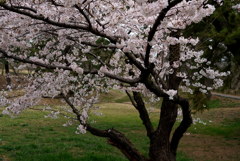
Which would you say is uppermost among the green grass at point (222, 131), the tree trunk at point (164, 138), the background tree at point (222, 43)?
the background tree at point (222, 43)

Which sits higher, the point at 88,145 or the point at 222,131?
the point at 222,131

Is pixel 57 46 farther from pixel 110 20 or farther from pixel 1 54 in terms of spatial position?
pixel 110 20

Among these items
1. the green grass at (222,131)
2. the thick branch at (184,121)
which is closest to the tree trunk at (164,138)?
the thick branch at (184,121)

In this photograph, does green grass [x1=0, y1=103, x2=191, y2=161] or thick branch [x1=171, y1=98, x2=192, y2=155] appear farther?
green grass [x1=0, y1=103, x2=191, y2=161]

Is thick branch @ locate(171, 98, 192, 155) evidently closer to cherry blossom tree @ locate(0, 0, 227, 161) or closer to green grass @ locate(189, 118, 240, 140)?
cherry blossom tree @ locate(0, 0, 227, 161)

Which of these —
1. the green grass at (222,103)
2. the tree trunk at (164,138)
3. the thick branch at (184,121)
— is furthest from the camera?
the green grass at (222,103)

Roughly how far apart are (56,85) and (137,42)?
2.92m

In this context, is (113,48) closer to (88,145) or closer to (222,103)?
(88,145)

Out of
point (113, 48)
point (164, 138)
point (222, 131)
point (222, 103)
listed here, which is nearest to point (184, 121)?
point (164, 138)

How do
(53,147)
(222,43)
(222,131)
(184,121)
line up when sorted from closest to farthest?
(184,121)
(53,147)
(222,43)
(222,131)

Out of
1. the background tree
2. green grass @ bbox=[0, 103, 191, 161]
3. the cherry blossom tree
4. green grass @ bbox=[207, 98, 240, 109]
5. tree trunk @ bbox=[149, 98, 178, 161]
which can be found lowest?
green grass @ bbox=[0, 103, 191, 161]

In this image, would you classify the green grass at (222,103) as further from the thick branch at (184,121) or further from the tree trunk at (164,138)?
the thick branch at (184,121)

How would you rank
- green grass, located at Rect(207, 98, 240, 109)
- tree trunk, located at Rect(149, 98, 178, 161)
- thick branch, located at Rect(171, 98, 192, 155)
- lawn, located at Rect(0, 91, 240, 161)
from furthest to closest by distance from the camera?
green grass, located at Rect(207, 98, 240, 109), lawn, located at Rect(0, 91, 240, 161), tree trunk, located at Rect(149, 98, 178, 161), thick branch, located at Rect(171, 98, 192, 155)

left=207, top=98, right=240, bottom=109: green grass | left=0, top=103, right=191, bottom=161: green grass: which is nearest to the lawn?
left=0, top=103, right=191, bottom=161: green grass
